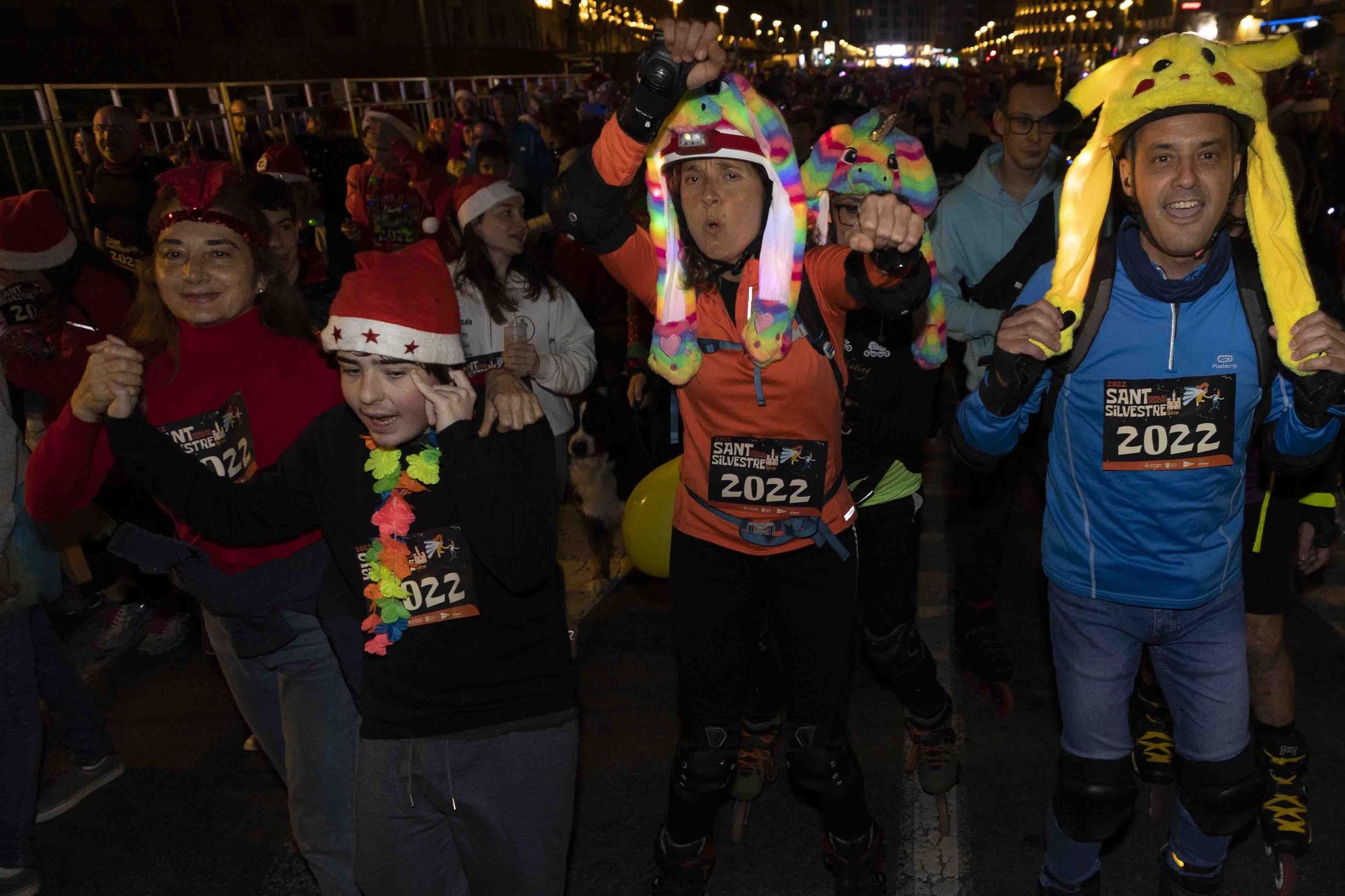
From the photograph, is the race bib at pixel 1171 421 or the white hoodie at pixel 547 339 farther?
the white hoodie at pixel 547 339

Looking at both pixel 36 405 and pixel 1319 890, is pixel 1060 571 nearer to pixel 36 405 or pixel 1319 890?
pixel 1319 890

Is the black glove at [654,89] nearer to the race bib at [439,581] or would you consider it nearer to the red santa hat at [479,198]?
the race bib at [439,581]

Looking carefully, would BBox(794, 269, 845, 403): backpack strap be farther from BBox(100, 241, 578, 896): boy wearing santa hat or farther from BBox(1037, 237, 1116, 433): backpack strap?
BBox(100, 241, 578, 896): boy wearing santa hat

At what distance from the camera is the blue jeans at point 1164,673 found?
2.75 meters

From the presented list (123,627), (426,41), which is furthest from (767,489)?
(426,41)

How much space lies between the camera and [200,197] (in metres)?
3.20

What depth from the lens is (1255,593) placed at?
320 cm

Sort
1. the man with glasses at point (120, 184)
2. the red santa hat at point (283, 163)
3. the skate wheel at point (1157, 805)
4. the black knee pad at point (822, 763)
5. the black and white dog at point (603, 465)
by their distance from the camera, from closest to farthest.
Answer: the black knee pad at point (822, 763), the skate wheel at point (1157, 805), the black and white dog at point (603, 465), the red santa hat at point (283, 163), the man with glasses at point (120, 184)

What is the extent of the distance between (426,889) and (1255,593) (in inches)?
100

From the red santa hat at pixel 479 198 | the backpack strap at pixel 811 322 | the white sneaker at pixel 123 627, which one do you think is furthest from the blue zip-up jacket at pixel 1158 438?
the white sneaker at pixel 123 627

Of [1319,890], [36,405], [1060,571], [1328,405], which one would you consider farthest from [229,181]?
[1319,890]

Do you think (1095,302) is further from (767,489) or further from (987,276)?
(987,276)

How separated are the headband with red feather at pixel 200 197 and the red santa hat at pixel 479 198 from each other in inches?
57.9

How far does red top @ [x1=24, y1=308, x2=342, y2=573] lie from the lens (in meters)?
3.00
